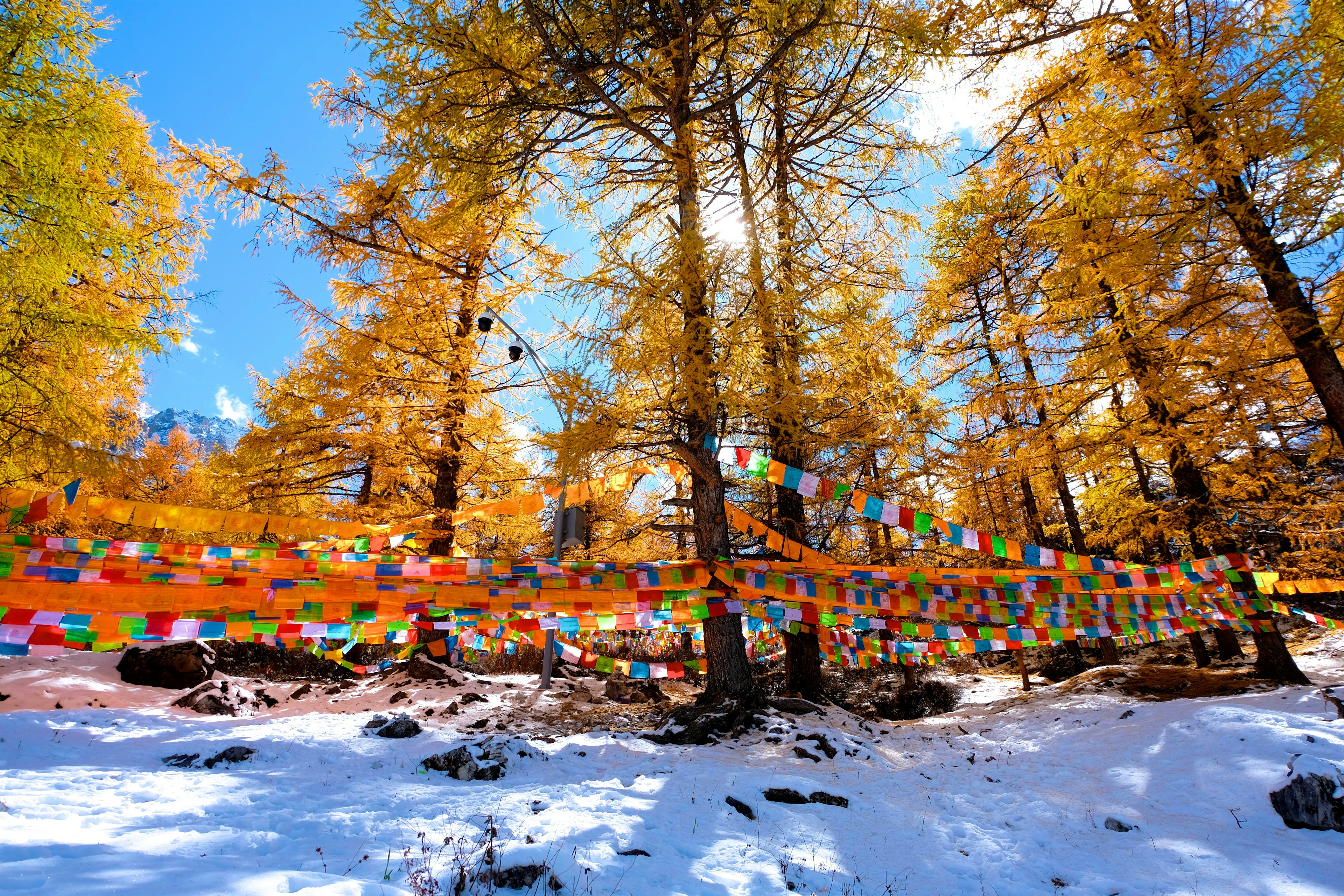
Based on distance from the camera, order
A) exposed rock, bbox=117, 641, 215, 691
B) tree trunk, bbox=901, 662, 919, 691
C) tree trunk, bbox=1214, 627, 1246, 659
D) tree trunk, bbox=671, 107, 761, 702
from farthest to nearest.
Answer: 1. tree trunk, bbox=901, 662, 919, 691
2. tree trunk, bbox=1214, 627, 1246, 659
3. exposed rock, bbox=117, 641, 215, 691
4. tree trunk, bbox=671, 107, 761, 702

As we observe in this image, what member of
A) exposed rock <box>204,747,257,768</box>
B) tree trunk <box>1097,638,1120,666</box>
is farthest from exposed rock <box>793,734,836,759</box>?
tree trunk <box>1097,638,1120,666</box>

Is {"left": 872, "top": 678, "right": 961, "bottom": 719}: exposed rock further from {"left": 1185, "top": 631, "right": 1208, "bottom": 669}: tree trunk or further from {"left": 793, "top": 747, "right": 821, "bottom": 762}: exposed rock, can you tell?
{"left": 793, "top": 747, "right": 821, "bottom": 762}: exposed rock

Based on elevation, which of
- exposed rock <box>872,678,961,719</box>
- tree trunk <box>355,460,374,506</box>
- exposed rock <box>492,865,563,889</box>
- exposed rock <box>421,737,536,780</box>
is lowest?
exposed rock <box>872,678,961,719</box>

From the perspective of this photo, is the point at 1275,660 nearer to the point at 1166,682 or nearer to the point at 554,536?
the point at 1166,682

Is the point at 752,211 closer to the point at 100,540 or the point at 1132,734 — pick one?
the point at 1132,734

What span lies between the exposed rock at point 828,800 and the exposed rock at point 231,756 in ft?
17.7

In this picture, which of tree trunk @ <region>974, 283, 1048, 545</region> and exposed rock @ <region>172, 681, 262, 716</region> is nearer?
exposed rock @ <region>172, 681, 262, 716</region>

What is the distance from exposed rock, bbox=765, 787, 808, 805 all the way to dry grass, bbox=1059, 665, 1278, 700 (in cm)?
676

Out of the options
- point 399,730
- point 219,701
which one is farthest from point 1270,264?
point 219,701

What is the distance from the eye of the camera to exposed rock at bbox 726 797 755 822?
4809 millimetres

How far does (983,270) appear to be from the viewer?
14.0m

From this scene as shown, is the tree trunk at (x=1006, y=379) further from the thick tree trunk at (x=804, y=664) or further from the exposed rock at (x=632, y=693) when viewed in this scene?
the exposed rock at (x=632, y=693)

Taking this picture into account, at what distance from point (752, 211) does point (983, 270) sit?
7979mm

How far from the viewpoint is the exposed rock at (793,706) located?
834 centimetres
